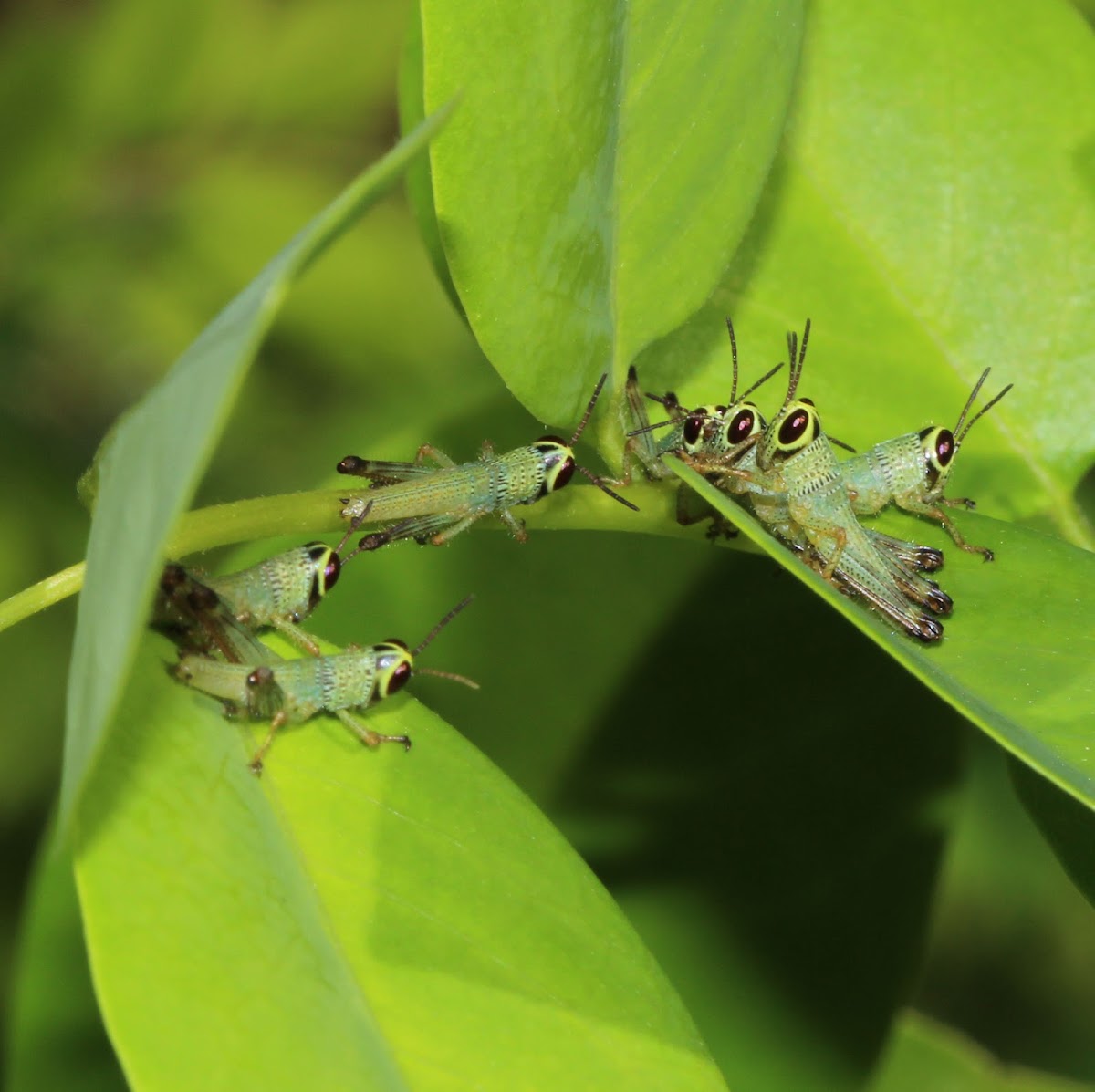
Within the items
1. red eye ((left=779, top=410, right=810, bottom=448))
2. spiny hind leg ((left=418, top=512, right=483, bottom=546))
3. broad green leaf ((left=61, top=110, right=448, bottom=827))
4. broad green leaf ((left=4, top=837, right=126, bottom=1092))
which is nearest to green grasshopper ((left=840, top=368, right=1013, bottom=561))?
red eye ((left=779, top=410, right=810, bottom=448))

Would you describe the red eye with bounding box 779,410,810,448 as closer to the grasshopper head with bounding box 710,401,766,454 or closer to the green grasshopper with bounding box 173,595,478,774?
the grasshopper head with bounding box 710,401,766,454

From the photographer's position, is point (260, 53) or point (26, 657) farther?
point (260, 53)

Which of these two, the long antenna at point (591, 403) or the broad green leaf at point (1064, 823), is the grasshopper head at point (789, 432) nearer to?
the long antenna at point (591, 403)

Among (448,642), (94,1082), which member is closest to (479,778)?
(448,642)

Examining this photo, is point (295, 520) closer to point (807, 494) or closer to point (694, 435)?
point (694, 435)

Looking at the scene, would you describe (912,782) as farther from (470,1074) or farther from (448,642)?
(470,1074)

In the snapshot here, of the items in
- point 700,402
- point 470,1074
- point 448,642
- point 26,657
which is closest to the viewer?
point 470,1074
